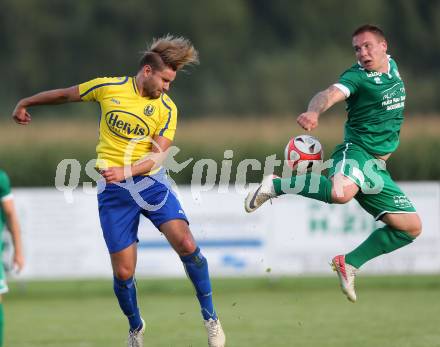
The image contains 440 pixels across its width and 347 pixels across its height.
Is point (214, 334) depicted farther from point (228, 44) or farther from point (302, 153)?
point (228, 44)

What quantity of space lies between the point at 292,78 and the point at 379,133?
1265 inches

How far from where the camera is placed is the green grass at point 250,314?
10477 mm

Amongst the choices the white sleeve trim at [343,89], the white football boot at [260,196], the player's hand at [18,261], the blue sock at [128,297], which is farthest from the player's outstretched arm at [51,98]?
the white sleeve trim at [343,89]

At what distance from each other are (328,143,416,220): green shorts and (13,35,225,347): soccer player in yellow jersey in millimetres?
1459

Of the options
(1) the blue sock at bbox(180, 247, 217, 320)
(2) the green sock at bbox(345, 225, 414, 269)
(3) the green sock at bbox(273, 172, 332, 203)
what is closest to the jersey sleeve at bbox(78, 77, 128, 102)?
(1) the blue sock at bbox(180, 247, 217, 320)

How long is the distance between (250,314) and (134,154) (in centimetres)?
467

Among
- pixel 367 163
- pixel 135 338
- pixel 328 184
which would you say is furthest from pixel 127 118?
pixel 367 163

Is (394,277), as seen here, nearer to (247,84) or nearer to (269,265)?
(269,265)

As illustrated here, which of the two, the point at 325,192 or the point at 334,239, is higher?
the point at 325,192

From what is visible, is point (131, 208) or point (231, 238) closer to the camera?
point (131, 208)

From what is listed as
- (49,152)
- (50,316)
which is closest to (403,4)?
(49,152)

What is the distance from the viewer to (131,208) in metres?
8.91

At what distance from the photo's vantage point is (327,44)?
42.6m

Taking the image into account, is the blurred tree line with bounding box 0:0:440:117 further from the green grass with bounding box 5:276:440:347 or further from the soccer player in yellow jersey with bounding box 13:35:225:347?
the soccer player in yellow jersey with bounding box 13:35:225:347
